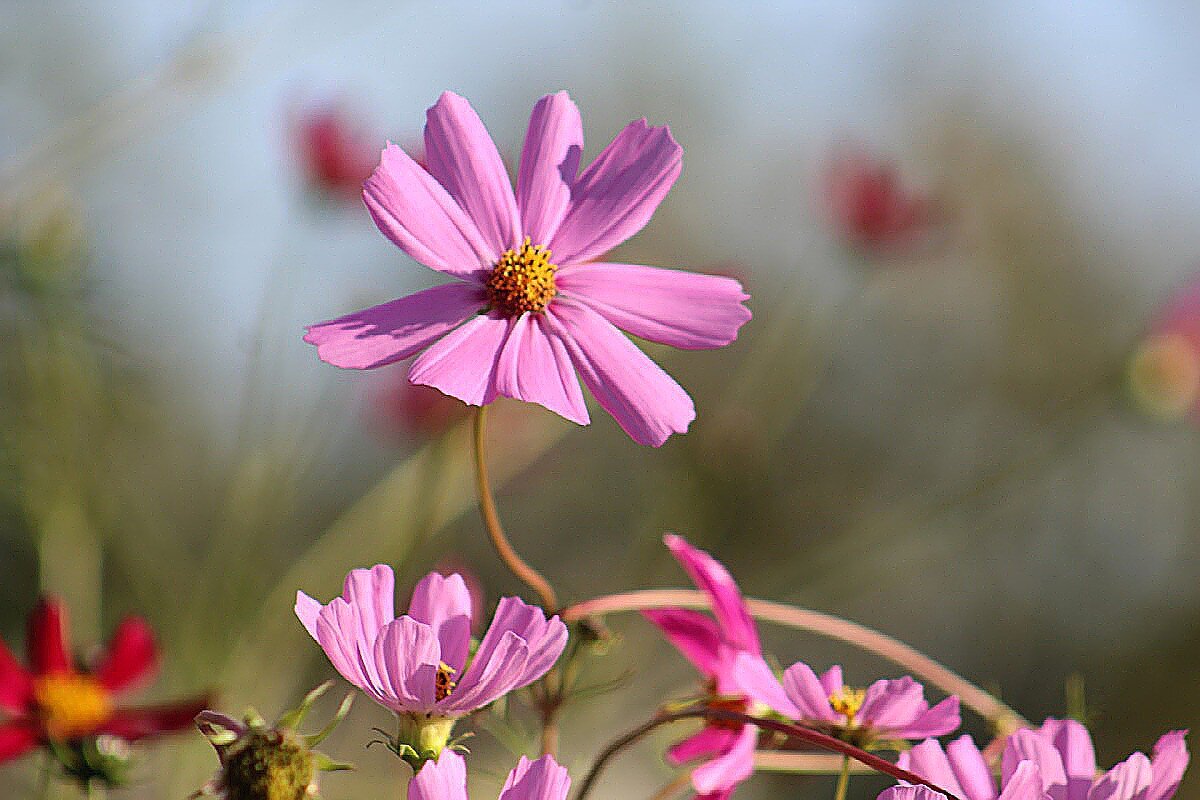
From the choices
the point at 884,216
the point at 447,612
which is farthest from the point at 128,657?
the point at 884,216

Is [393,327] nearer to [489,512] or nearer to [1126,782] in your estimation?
[489,512]

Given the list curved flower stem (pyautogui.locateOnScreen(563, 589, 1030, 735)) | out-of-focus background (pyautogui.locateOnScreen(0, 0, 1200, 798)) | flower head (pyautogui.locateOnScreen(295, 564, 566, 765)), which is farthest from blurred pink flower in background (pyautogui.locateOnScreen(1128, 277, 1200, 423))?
flower head (pyautogui.locateOnScreen(295, 564, 566, 765))

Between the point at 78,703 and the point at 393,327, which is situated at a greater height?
the point at 393,327

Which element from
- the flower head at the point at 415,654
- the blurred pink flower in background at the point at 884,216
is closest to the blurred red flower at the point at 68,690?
the flower head at the point at 415,654

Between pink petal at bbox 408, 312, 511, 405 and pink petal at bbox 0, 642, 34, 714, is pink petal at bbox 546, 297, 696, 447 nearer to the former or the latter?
pink petal at bbox 408, 312, 511, 405

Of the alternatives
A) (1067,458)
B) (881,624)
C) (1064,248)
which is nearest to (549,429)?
(881,624)
